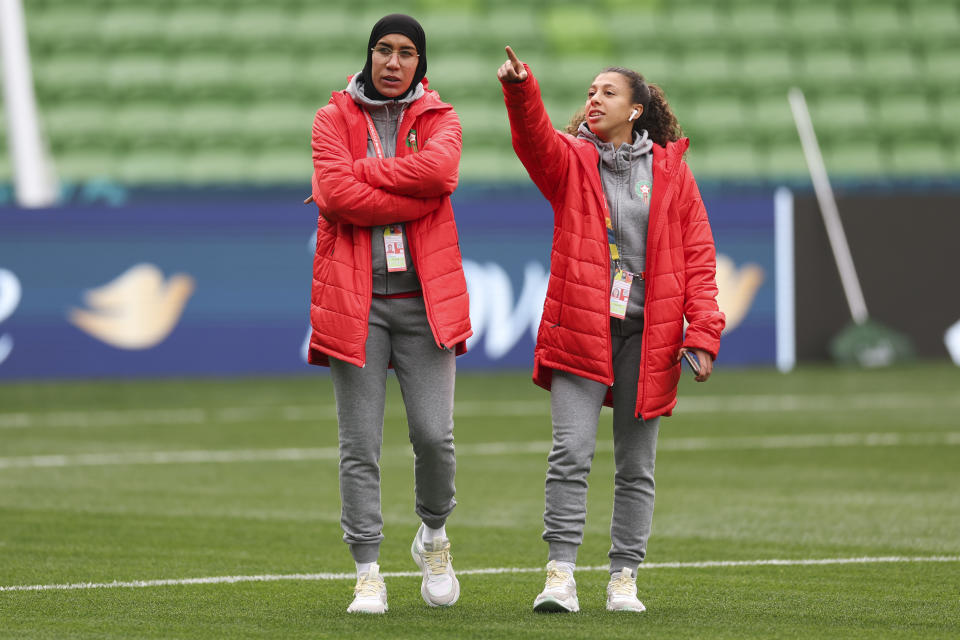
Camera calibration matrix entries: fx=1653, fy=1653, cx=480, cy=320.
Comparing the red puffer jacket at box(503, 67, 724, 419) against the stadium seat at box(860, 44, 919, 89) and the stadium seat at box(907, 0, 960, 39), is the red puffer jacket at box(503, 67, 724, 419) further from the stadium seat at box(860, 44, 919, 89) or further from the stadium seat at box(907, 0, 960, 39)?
the stadium seat at box(907, 0, 960, 39)

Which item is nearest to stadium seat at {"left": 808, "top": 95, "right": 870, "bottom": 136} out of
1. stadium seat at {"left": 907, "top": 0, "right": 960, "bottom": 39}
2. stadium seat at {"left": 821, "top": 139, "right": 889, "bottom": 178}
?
stadium seat at {"left": 821, "top": 139, "right": 889, "bottom": 178}

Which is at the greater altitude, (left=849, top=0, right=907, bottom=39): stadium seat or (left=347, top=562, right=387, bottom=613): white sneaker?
(left=849, top=0, right=907, bottom=39): stadium seat

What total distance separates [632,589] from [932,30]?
18517 millimetres

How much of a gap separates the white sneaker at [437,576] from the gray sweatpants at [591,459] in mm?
388

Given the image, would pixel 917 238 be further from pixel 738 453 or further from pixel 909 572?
pixel 909 572

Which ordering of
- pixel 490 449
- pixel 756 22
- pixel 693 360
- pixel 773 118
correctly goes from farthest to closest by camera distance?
pixel 756 22 < pixel 773 118 < pixel 490 449 < pixel 693 360

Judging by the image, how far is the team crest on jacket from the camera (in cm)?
553

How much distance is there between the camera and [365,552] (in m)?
5.45

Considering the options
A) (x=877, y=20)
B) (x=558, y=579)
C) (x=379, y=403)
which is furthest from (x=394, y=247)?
(x=877, y=20)

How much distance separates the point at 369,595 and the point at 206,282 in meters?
10.4

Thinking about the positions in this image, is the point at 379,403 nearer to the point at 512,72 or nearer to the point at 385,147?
→ the point at 385,147

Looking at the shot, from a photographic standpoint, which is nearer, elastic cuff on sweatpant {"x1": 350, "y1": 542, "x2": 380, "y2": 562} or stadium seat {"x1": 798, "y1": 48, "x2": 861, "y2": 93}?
elastic cuff on sweatpant {"x1": 350, "y1": 542, "x2": 380, "y2": 562}

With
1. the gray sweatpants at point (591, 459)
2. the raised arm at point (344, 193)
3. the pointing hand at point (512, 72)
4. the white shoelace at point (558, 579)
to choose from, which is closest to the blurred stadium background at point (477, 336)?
the white shoelace at point (558, 579)

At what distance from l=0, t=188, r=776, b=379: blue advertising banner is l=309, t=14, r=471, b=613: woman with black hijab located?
9.60 m
